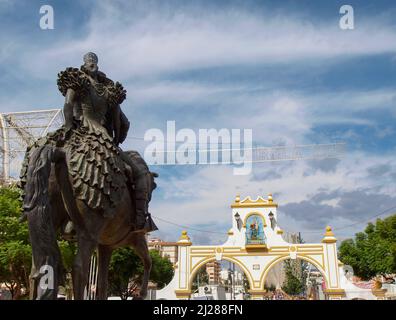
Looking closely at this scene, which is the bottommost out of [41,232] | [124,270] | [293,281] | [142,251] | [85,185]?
[293,281]

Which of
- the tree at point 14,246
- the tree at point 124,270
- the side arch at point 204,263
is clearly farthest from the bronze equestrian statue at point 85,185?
the side arch at point 204,263

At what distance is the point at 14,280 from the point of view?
19.3 meters

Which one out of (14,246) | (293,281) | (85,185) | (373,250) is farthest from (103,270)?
(293,281)

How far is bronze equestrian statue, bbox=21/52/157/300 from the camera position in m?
3.96

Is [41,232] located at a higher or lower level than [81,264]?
higher

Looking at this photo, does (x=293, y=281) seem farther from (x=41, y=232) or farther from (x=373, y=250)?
(x=41, y=232)

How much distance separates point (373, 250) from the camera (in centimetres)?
2805

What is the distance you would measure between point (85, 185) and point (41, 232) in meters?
0.64

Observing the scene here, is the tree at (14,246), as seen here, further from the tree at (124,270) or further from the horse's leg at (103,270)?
the horse's leg at (103,270)

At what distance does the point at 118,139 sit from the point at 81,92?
0.77m

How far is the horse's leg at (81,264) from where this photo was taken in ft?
13.5

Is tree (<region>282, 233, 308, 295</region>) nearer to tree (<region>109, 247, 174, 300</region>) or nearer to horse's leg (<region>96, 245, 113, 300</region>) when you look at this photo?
tree (<region>109, 247, 174, 300</region>)
